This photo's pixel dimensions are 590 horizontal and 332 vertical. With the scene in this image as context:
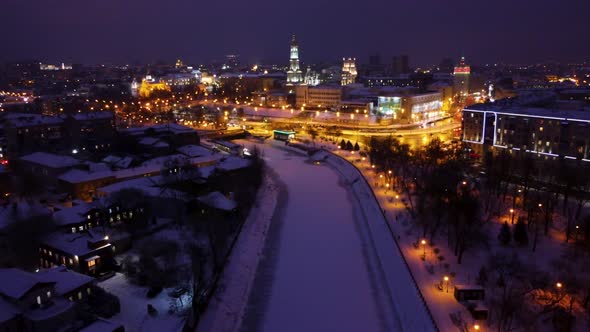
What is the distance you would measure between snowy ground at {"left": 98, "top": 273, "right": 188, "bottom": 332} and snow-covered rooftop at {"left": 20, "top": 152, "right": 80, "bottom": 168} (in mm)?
9785

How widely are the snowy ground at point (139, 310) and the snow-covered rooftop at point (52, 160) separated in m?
9.79

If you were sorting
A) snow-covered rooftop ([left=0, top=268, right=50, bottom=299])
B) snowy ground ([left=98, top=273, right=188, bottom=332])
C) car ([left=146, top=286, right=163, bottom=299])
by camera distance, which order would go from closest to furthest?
1. snow-covered rooftop ([left=0, top=268, right=50, bottom=299])
2. snowy ground ([left=98, top=273, right=188, bottom=332])
3. car ([left=146, top=286, right=163, bottom=299])

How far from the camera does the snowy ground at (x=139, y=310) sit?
9.01m

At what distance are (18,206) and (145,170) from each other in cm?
548

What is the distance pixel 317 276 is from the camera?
1130 centimetres

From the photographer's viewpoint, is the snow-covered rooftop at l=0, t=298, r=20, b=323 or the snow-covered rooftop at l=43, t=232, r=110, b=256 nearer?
the snow-covered rooftop at l=0, t=298, r=20, b=323

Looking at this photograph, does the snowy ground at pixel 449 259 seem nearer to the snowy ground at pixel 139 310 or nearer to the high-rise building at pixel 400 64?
the snowy ground at pixel 139 310

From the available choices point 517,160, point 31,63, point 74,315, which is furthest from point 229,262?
point 31,63

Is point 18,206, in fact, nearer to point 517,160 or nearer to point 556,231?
point 556,231

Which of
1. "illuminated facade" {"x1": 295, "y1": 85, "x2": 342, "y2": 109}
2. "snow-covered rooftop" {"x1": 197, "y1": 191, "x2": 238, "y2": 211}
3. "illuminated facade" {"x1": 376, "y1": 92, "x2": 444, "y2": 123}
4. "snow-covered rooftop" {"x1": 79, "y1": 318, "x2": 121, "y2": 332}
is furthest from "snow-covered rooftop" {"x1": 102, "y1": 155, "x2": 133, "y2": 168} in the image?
"illuminated facade" {"x1": 295, "y1": 85, "x2": 342, "y2": 109}

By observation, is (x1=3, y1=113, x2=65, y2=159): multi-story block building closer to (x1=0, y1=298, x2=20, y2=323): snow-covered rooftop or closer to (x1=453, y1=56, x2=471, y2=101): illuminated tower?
(x1=0, y1=298, x2=20, y2=323): snow-covered rooftop

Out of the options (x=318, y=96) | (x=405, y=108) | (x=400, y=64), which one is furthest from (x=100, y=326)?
(x=400, y=64)

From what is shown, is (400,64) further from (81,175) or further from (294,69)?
(81,175)

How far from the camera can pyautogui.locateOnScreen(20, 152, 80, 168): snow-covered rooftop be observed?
61.8 feet
